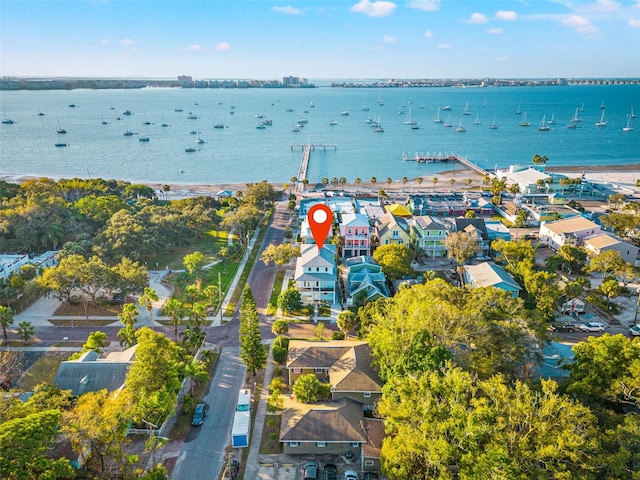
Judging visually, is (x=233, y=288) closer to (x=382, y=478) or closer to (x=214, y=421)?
(x=214, y=421)

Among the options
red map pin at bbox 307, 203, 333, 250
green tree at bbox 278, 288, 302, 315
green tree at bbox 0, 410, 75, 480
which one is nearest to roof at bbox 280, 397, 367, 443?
green tree at bbox 0, 410, 75, 480

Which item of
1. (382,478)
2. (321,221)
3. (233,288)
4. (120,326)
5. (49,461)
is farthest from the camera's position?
(321,221)

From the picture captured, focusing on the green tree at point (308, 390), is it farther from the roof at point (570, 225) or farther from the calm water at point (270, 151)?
the calm water at point (270, 151)

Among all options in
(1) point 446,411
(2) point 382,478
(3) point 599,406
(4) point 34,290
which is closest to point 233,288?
(4) point 34,290

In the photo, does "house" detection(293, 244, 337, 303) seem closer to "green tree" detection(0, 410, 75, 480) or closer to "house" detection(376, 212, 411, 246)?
"house" detection(376, 212, 411, 246)

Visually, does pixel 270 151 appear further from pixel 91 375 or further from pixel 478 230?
pixel 91 375

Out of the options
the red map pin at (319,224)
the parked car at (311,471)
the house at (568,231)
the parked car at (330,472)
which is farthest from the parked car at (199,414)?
the house at (568,231)

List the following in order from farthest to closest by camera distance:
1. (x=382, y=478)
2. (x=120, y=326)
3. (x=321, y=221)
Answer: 1. (x=321, y=221)
2. (x=120, y=326)
3. (x=382, y=478)

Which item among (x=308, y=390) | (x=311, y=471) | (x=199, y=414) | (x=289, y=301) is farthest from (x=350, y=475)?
(x=289, y=301)
